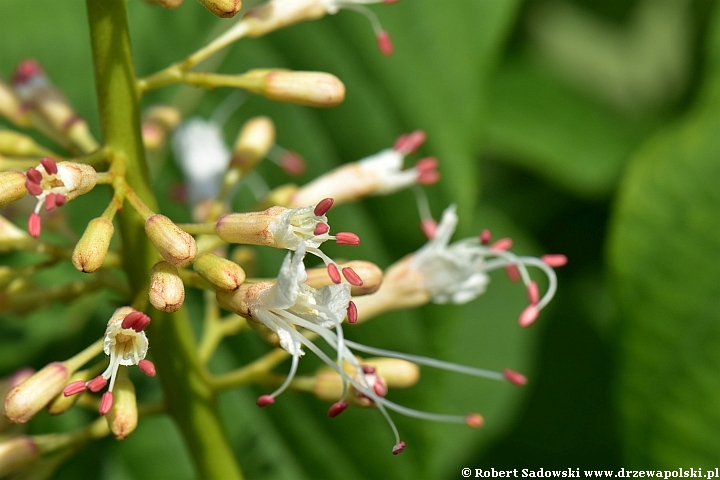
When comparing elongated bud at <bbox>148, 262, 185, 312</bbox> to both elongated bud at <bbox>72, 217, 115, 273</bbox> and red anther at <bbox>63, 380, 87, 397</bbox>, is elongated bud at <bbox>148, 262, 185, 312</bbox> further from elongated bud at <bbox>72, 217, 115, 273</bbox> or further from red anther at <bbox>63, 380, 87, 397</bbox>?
red anther at <bbox>63, 380, 87, 397</bbox>

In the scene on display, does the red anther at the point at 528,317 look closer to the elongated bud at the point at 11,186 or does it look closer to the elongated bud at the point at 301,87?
the elongated bud at the point at 301,87

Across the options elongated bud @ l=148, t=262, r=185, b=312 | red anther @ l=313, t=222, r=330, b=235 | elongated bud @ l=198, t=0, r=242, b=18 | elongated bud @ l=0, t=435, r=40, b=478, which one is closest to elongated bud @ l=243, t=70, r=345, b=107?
elongated bud @ l=198, t=0, r=242, b=18

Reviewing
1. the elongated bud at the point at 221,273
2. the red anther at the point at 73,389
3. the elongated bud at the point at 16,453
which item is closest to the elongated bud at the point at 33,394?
the red anther at the point at 73,389

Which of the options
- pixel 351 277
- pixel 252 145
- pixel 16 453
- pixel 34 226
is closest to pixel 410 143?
pixel 252 145

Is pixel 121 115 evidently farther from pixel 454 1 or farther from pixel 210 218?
pixel 454 1

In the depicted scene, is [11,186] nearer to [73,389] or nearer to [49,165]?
[49,165]

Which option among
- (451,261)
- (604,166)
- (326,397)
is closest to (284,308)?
(326,397)

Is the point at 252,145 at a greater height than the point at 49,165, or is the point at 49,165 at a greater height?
the point at 49,165
